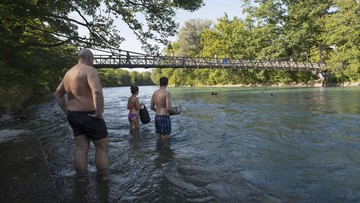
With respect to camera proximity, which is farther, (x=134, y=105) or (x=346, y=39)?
(x=346, y=39)

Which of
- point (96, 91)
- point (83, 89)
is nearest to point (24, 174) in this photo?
point (83, 89)

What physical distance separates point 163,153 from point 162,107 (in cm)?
115

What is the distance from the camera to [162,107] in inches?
271

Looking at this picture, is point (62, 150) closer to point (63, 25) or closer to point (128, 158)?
point (128, 158)

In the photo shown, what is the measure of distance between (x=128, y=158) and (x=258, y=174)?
2.51 m

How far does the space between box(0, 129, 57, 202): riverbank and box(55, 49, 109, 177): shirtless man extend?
608mm

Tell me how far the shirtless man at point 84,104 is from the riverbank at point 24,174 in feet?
1.99

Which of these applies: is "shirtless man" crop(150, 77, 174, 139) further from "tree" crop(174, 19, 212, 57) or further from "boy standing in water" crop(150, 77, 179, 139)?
"tree" crop(174, 19, 212, 57)

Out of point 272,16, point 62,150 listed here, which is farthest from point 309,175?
point 272,16

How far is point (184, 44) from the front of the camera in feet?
245

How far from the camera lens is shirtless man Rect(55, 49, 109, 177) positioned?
153 inches

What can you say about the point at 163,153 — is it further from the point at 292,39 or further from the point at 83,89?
the point at 292,39

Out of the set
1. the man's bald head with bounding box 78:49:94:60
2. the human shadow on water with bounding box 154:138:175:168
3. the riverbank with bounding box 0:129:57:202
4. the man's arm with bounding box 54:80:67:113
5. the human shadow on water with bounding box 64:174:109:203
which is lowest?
the human shadow on water with bounding box 154:138:175:168

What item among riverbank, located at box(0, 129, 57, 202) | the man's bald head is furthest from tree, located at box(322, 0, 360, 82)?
riverbank, located at box(0, 129, 57, 202)
